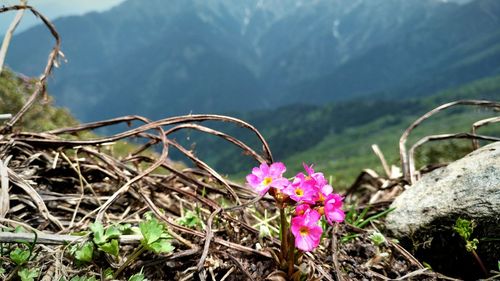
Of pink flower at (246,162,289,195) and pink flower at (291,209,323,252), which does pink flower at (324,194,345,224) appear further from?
pink flower at (246,162,289,195)

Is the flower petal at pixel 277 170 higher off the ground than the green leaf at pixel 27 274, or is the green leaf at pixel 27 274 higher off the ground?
the flower petal at pixel 277 170

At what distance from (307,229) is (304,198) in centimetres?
14

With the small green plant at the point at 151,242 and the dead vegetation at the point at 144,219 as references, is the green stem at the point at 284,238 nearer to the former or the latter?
the dead vegetation at the point at 144,219

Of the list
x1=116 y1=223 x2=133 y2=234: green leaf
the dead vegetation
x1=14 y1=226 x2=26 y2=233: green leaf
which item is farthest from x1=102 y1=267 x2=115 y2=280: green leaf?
x1=14 y1=226 x2=26 y2=233: green leaf

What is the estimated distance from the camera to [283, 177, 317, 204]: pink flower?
1789 millimetres

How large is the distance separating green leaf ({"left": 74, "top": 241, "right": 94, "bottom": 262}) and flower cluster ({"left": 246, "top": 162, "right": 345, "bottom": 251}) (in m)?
0.81

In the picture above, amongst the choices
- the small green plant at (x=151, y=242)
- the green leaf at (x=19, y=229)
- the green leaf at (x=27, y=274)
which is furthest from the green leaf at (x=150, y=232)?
the green leaf at (x=19, y=229)

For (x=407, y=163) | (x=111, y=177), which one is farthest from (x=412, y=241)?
(x=111, y=177)

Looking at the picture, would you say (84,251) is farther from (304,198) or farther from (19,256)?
(304,198)

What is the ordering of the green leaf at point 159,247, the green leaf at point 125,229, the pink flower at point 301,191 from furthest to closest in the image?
the green leaf at point 125,229, the green leaf at point 159,247, the pink flower at point 301,191

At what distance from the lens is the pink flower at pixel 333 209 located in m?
1.83

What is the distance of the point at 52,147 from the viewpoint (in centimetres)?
281

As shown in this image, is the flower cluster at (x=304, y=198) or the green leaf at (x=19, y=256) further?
the green leaf at (x=19, y=256)

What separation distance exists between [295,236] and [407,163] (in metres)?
2.08
